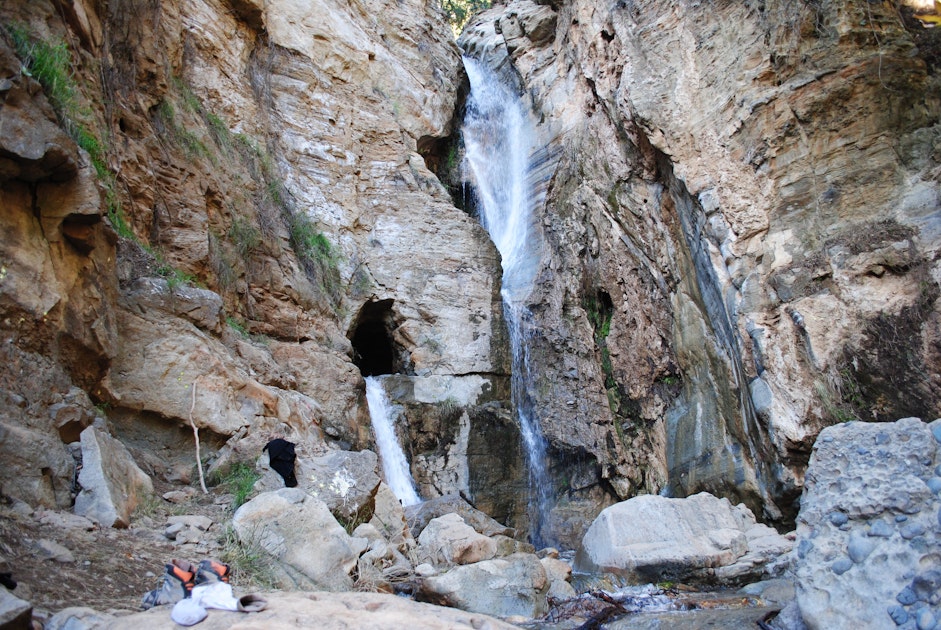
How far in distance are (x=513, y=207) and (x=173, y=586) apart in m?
16.1

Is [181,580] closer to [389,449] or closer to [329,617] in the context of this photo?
[329,617]

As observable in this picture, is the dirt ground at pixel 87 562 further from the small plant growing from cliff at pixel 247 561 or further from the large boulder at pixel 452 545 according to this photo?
the large boulder at pixel 452 545

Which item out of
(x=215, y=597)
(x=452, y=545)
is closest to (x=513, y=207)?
(x=452, y=545)

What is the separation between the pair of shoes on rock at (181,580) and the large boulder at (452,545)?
13.0 ft

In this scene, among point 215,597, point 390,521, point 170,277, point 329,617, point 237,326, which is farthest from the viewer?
point 237,326

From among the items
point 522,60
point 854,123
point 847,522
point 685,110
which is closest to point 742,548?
point 847,522

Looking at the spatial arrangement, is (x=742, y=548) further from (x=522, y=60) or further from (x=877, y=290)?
(x=522, y=60)

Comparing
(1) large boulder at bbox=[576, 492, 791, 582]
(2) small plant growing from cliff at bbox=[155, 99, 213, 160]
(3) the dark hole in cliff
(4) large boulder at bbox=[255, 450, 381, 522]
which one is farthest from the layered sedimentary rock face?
(2) small plant growing from cliff at bbox=[155, 99, 213, 160]

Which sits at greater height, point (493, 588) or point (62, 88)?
point (62, 88)

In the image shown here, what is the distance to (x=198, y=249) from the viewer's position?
32.8 ft

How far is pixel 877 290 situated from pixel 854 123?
3001 mm

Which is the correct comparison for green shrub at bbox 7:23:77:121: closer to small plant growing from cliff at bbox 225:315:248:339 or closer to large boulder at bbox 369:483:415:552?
small plant growing from cliff at bbox 225:315:248:339

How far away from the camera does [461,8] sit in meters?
30.7

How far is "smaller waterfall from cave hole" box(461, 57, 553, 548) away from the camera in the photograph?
14.3 meters
